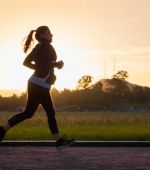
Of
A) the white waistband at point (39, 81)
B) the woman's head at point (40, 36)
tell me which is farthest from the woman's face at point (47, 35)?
the white waistband at point (39, 81)

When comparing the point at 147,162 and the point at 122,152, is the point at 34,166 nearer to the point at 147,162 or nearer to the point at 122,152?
the point at 147,162

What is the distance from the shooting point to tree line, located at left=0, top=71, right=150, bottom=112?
5517 inches

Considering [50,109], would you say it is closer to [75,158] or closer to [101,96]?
[75,158]

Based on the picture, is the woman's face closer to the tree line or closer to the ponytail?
the ponytail

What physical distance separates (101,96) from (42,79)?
14589cm

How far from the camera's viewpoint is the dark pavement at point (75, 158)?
8.57 m

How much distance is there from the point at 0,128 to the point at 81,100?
138 m

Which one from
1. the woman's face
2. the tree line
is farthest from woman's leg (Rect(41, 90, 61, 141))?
the tree line

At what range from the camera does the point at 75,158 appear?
9508 mm

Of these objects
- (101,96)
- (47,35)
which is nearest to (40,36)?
(47,35)

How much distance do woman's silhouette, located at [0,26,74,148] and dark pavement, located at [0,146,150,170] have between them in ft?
1.36

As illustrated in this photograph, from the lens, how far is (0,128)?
10.9 metres

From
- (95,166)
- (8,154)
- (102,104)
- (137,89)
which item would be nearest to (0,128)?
(8,154)

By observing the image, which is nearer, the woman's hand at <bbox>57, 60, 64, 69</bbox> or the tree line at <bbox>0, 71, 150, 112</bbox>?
the woman's hand at <bbox>57, 60, 64, 69</bbox>
